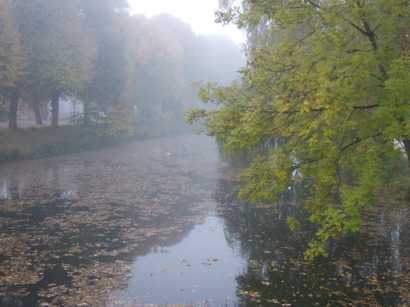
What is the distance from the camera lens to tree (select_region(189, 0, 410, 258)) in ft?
30.5

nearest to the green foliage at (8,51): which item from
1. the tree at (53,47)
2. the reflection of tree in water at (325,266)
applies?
the tree at (53,47)

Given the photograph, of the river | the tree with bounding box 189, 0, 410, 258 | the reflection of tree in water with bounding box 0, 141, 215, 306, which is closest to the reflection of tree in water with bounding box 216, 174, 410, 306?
the river

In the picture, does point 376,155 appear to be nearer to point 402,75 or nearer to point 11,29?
point 402,75

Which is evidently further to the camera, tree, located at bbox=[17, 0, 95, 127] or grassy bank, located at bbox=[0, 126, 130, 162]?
tree, located at bbox=[17, 0, 95, 127]

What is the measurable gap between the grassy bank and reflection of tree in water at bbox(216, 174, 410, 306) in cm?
2333

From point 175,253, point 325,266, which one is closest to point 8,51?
point 175,253

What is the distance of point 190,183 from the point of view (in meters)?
30.2

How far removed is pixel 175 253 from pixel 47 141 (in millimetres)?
30596

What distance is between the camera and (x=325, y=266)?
14.2 metres

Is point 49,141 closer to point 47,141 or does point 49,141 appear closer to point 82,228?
point 47,141

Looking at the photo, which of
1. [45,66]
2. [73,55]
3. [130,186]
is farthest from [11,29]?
[130,186]

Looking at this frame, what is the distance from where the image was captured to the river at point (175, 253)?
12.0 metres

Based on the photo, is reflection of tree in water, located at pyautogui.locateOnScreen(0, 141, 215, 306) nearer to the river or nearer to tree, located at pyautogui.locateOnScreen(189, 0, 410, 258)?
the river

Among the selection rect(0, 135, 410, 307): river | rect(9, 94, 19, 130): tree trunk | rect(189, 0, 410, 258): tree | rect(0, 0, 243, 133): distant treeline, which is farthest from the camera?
rect(9, 94, 19, 130): tree trunk
